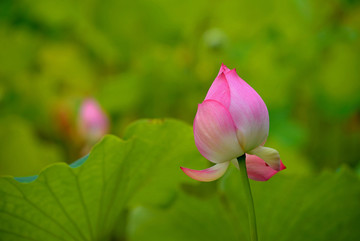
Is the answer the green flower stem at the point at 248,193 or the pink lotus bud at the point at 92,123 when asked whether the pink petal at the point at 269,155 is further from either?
the pink lotus bud at the point at 92,123

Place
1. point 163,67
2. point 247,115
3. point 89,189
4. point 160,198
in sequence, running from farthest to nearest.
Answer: point 163,67
point 160,198
point 89,189
point 247,115

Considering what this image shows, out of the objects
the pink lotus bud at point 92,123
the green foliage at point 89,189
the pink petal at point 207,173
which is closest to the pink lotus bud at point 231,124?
the pink petal at point 207,173

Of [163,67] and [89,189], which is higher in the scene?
[163,67]

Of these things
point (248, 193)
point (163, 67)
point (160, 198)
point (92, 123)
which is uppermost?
point (163, 67)

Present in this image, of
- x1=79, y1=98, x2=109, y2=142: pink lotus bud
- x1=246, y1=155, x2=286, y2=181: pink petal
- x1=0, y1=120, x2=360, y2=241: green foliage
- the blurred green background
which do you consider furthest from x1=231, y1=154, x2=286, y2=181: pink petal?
the blurred green background

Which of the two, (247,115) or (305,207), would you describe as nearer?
(247,115)

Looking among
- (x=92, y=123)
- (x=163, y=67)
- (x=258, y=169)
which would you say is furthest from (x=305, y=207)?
(x=163, y=67)

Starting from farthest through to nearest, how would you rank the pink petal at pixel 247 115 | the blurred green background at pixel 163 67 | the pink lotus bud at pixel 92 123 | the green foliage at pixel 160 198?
the blurred green background at pixel 163 67 < the pink lotus bud at pixel 92 123 < the green foliage at pixel 160 198 < the pink petal at pixel 247 115

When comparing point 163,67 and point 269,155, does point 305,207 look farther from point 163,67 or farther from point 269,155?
point 163,67

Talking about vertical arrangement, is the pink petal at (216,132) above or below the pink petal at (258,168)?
above
